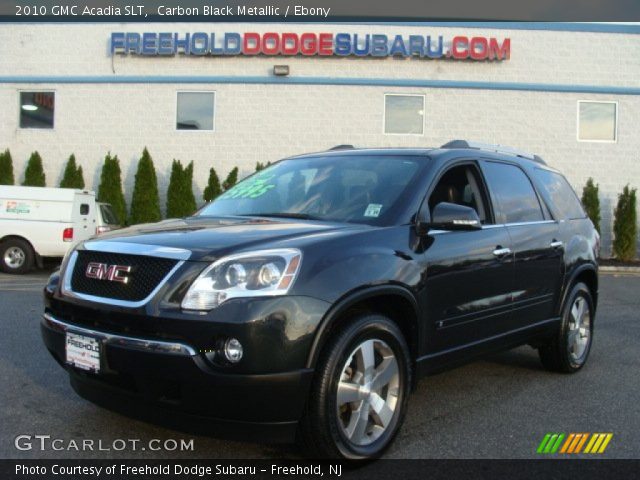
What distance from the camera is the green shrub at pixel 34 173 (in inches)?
679

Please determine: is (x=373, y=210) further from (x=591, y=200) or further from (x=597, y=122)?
(x=597, y=122)

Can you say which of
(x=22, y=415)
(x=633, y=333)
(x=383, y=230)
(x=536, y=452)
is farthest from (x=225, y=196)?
(x=633, y=333)

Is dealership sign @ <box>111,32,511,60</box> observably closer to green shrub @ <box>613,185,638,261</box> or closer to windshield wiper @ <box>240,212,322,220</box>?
green shrub @ <box>613,185,638,261</box>

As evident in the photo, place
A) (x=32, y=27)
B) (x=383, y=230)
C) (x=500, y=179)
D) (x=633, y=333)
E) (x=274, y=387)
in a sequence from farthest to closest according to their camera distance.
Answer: (x=32, y=27) < (x=633, y=333) < (x=500, y=179) < (x=383, y=230) < (x=274, y=387)

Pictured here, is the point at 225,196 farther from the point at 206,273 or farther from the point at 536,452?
the point at 536,452

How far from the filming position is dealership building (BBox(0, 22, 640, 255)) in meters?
17.0

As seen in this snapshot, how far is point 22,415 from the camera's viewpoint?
4062mm

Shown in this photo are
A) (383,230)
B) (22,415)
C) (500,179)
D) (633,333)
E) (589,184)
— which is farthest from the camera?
(589,184)

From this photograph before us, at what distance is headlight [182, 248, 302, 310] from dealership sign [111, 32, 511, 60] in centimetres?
1470

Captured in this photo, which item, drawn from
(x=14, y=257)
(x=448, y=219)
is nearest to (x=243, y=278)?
(x=448, y=219)

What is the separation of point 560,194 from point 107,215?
1155 cm

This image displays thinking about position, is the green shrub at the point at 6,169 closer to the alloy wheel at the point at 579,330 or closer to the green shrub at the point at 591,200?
the green shrub at the point at 591,200

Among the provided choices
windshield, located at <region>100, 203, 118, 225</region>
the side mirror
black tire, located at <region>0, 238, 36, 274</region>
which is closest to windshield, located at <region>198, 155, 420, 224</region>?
the side mirror

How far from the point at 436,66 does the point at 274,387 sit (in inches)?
608
